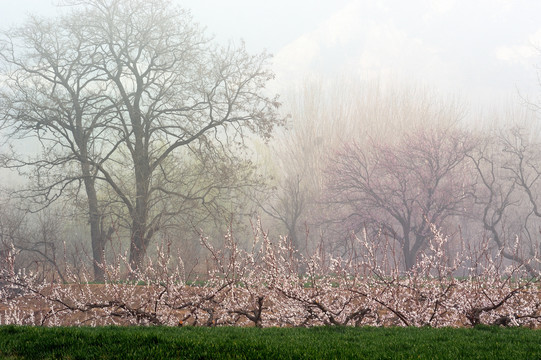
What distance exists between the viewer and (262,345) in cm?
732

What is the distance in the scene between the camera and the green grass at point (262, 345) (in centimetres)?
684

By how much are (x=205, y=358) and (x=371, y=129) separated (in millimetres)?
37066

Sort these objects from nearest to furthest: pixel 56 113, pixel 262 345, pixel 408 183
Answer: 1. pixel 262 345
2. pixel 56 113
3. pixel 408 183

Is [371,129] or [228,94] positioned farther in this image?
[371,129]

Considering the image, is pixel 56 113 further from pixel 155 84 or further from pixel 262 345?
pixel 262 345

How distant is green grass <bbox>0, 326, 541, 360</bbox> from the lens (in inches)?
269

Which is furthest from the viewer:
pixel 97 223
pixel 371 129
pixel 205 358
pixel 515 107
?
pixel 515 107

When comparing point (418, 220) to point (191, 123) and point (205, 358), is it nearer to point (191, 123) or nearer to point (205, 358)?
point (191, 123)

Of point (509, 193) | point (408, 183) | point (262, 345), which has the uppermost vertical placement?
point (408, 183)

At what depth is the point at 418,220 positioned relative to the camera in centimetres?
3195

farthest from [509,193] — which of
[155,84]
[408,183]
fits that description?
[155,84]

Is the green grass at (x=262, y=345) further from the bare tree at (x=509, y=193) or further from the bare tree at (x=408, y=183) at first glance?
the bare tree at (x=408, y=183)

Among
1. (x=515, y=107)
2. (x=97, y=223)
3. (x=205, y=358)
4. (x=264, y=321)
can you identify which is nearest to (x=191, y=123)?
(x=97, y=223)

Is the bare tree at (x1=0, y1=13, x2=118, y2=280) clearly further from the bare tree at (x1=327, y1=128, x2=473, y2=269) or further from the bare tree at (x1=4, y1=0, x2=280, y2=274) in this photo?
the bare tree at (x1=327, y1=128, x2=473, y2=269)
